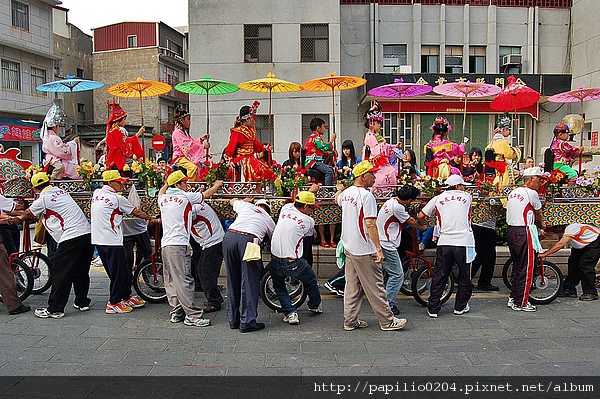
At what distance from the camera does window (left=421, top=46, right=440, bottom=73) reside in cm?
1850

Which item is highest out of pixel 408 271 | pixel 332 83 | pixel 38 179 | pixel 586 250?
pixel 332 83

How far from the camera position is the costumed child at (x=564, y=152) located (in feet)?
28.0

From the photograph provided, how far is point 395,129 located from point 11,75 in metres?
18.7

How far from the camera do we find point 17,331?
6.19m

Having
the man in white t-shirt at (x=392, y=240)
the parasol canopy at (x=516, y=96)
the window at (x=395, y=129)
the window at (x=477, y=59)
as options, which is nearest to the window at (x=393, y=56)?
the window at (x=395, y=129)

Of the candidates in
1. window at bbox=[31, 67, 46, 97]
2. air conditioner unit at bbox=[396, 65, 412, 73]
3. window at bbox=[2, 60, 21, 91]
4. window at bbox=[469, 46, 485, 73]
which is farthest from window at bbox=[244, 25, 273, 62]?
window at bbox=[31, 67, 46, 97]

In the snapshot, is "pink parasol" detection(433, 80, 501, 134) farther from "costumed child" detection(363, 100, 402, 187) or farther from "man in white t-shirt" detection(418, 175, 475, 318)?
"man in white t-shirt" detection(418, 175, 475, 318)

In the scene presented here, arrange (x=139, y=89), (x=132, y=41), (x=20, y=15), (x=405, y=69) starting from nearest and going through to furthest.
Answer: (x=139, y=89)
(x=405, y=69)
(x=20, y=15)
(x=132, y=41)

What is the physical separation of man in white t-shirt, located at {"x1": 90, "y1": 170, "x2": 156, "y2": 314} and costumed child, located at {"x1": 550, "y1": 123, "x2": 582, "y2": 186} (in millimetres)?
6423

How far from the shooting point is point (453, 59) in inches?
730

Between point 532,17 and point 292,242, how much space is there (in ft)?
52.3

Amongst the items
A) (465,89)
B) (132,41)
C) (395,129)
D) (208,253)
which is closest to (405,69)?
(395,129)

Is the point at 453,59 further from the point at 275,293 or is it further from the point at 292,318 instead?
the point at 292,318

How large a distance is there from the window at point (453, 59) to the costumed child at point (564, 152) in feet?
32.7
